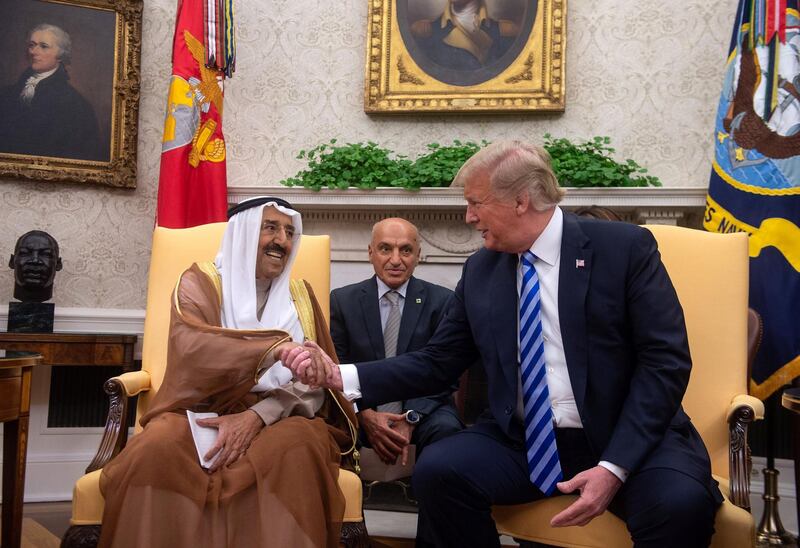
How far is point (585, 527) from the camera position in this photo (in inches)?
78.5

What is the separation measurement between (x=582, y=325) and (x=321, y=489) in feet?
3.16

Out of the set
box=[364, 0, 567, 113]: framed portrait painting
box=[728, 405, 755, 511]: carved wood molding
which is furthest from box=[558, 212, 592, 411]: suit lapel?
box=[364, 0, 567, 113]: framed portrait painting

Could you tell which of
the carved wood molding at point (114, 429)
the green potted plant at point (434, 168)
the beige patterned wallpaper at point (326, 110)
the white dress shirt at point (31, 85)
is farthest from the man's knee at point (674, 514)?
the white dress shirt at point (31, 85)

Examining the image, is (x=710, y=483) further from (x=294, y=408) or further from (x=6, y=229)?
(x=6, y=229)

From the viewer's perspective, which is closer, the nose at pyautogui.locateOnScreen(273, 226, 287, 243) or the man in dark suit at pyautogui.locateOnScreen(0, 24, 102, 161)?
the nose at pyautogui.locateOnScreen(273, 226, 287, 243)

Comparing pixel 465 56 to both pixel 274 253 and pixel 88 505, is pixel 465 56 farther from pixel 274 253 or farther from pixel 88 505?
pixel 88 505

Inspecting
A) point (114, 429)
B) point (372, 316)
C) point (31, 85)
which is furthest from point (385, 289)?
point (31, 85)

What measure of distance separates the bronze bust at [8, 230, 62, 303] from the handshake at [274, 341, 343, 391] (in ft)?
8.73

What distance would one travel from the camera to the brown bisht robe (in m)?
2.10

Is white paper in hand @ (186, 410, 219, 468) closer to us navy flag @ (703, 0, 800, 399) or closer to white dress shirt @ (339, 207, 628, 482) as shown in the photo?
white dress shirt @ (339, 207, 628, 482)

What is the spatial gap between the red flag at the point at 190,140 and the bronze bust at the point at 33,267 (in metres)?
0.69

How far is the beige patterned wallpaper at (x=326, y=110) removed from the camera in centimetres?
488

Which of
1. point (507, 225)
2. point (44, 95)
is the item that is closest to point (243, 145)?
point (44, 95)

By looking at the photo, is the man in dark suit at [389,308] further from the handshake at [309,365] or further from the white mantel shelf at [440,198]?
the handshake at [309,365]
